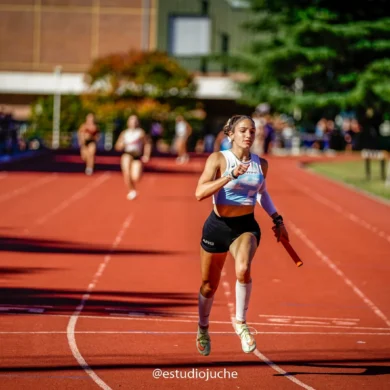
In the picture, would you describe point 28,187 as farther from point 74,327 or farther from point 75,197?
point 74,327

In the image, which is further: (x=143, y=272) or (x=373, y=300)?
(x=143, y=272)

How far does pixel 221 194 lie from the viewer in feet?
30.3

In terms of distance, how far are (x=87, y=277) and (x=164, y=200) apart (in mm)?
13480

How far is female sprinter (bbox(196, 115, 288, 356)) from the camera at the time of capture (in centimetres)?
918

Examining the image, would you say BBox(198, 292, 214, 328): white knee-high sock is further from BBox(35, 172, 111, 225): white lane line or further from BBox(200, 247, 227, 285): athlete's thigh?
BBox(35, 172, 111, 225): white lane line

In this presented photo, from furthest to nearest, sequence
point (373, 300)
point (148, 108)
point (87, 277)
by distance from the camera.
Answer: point (148, 108)
point (87, 277)
point (373, 300)

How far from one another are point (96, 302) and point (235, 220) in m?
3.81

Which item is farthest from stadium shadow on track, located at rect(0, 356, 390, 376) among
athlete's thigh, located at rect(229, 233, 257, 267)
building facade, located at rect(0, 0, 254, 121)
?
building facade, located at rect(0, 0, 254, 121)

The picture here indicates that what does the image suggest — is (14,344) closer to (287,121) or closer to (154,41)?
(287,121)

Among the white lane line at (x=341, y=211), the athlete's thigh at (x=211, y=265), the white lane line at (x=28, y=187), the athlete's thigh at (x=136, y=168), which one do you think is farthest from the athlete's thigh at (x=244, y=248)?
the athlete's thigh at (x=136, y=168)

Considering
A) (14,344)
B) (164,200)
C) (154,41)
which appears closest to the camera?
(14,344)

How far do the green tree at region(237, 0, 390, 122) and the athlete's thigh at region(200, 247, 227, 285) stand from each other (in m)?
47.3

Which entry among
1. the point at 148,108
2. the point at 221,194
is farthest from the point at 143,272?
the point at 148,108

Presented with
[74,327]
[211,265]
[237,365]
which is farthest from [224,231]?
[74,327]
